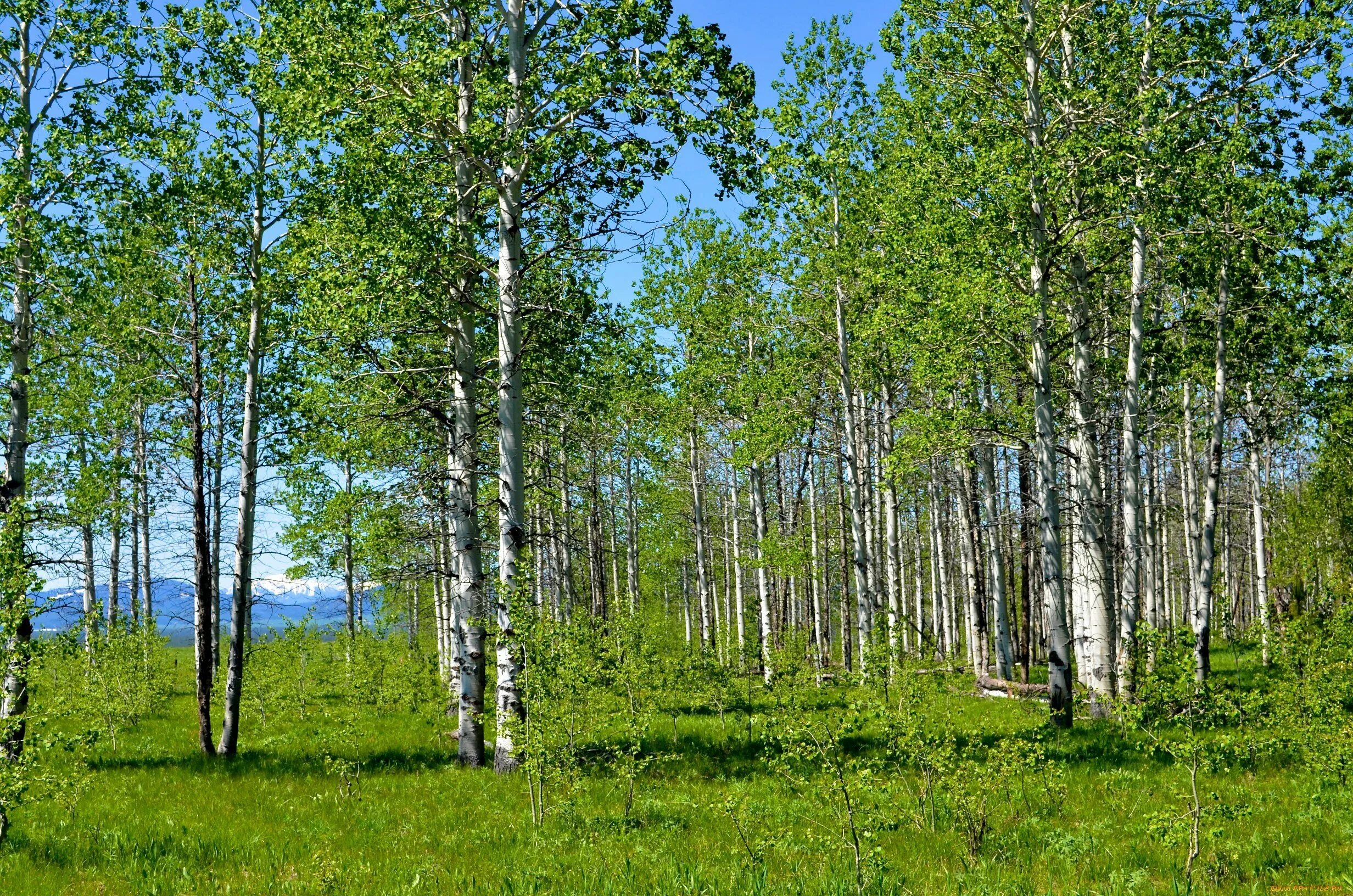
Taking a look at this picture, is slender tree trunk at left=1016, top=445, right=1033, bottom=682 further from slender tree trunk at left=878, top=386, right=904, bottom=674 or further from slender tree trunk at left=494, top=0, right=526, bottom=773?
slender tree trunk at left=494, top=0, right=526, bottom=773

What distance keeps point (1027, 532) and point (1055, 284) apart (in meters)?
12.2

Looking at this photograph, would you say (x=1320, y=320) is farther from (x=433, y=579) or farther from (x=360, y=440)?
(x=433, y=579)

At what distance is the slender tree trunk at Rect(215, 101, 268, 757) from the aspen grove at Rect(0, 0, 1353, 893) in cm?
10

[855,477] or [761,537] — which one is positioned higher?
[855,477]

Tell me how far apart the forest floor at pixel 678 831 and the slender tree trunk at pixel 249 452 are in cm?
87

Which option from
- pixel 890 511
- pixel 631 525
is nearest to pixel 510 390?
pixel 890 511

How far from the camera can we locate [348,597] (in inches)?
1195

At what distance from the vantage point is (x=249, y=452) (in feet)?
45.5

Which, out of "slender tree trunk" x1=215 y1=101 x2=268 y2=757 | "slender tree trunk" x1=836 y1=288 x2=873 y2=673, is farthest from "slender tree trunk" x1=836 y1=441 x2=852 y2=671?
"slender tree trunk" x1=215 y1=101 x2=268 y2=757

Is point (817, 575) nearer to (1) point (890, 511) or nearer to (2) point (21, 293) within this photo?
(1) point (890, 511)

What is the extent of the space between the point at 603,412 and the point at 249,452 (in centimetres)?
575

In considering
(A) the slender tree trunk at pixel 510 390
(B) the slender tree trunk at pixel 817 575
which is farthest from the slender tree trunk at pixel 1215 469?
(A) the slender tree trunk at pixel 510 390

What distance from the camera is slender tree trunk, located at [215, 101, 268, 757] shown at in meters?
13.7

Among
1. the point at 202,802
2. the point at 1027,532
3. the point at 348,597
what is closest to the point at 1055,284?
the point at 1027,532
